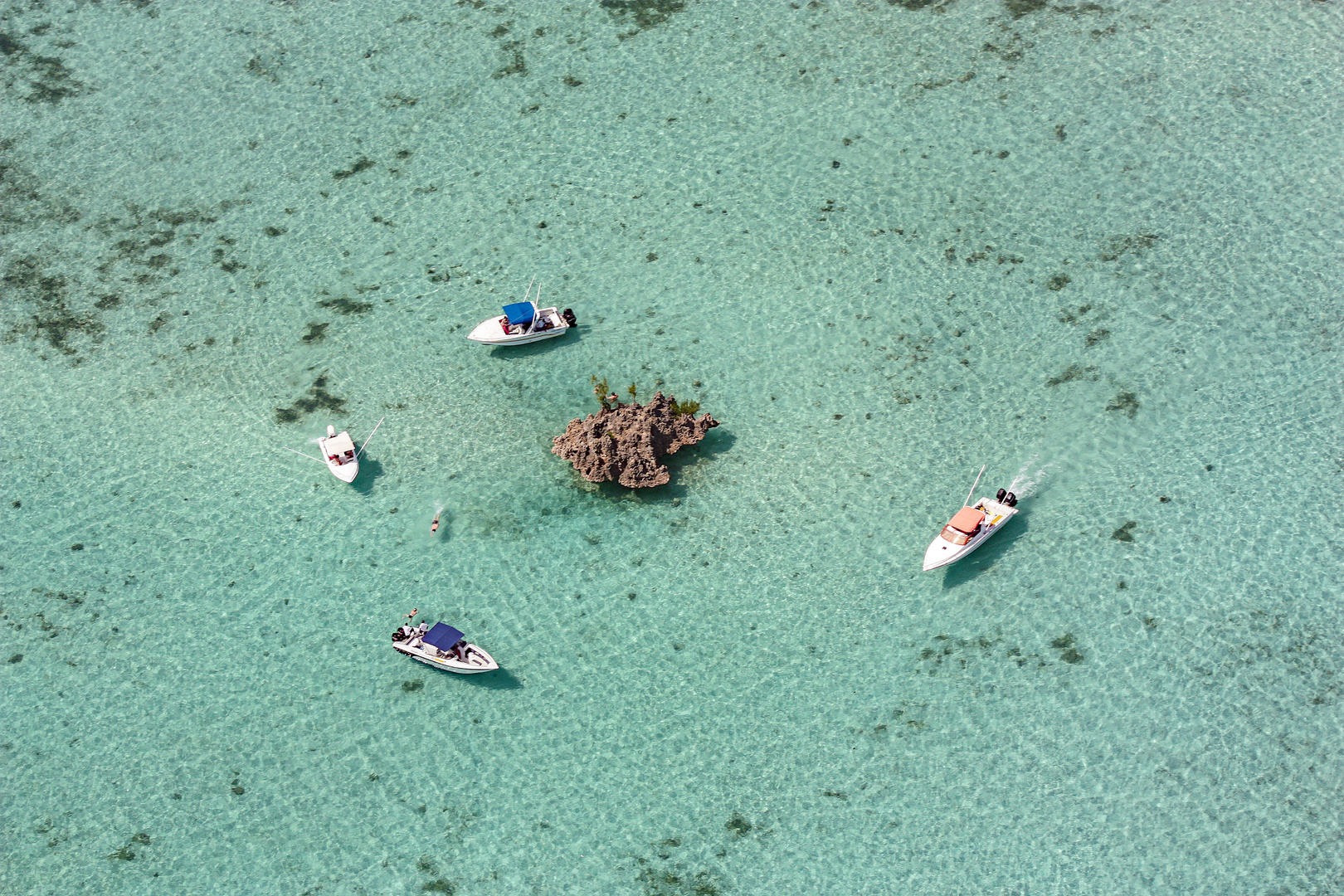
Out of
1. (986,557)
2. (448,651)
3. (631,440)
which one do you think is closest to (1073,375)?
(986,557)

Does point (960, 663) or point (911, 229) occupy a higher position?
point (911, 229)

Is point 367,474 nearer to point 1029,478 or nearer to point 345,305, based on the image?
point 345,305

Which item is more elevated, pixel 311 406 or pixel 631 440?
pixel 631 440

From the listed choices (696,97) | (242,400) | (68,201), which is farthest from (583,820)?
(68,201)

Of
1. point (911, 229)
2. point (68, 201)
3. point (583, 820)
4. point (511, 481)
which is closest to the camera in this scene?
point (583, 820)

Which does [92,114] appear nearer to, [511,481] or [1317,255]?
[511,481]

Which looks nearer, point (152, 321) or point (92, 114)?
point (152, 321)

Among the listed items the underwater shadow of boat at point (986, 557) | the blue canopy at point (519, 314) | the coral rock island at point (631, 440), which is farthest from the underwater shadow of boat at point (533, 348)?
the underwater shadow of boat at point (986, 557)
